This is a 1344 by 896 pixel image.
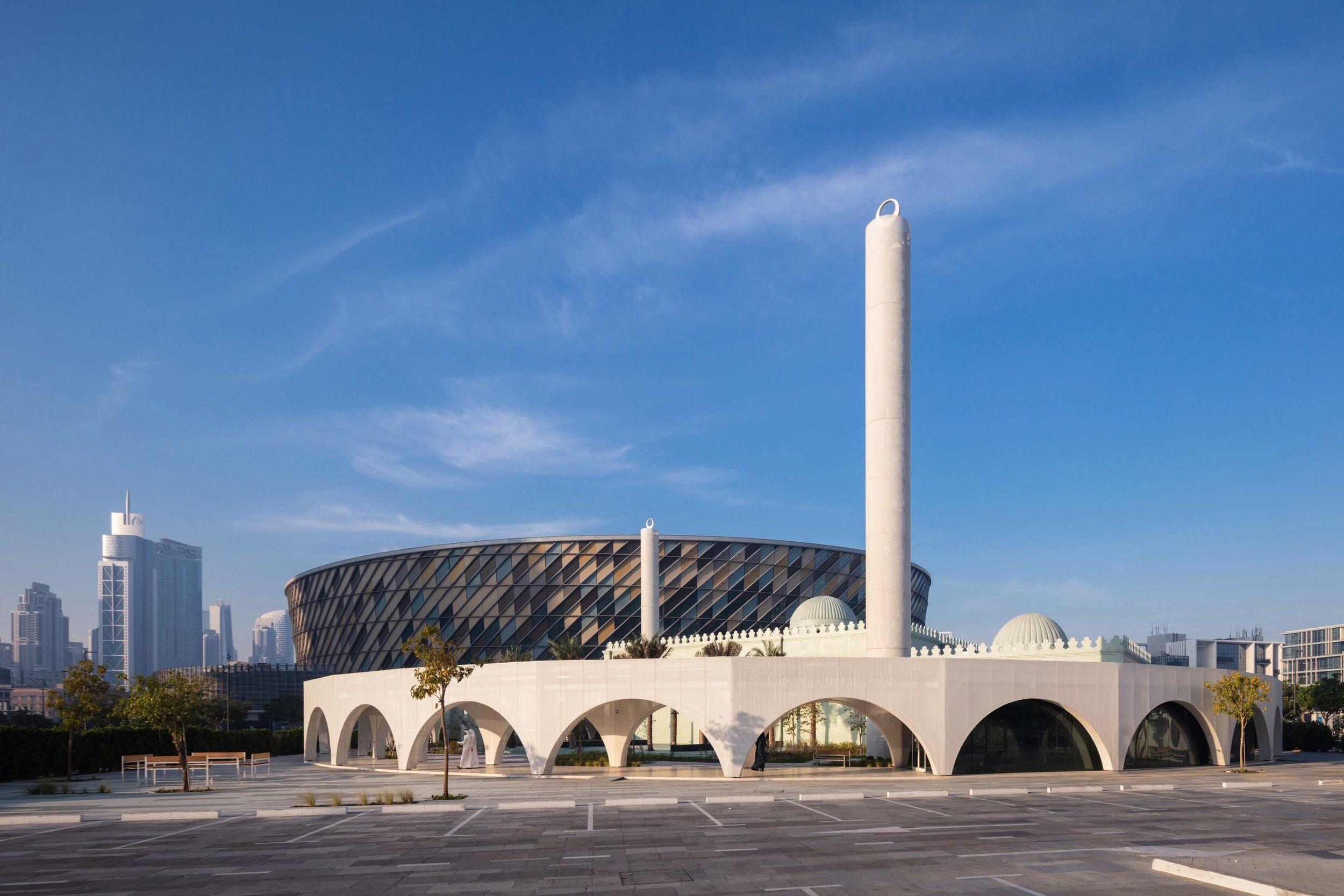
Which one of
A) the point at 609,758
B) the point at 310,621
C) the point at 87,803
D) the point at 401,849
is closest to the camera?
the point at 401,849

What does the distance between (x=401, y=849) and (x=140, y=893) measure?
17.2 ft

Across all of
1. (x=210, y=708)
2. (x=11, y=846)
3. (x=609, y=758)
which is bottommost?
(x=210, y=708)

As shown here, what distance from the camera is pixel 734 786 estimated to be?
33.0 metres

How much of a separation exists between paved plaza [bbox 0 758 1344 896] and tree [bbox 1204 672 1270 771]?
968 centimetres

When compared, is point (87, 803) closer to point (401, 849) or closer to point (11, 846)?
point (11, 846)

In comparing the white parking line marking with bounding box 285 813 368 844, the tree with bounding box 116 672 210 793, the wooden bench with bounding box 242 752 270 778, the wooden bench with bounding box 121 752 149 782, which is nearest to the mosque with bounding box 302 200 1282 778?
the wooden bench with bounding box 242 752 270 778

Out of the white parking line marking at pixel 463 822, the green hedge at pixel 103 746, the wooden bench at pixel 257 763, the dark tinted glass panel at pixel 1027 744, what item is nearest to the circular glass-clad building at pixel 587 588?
the green hedge at pixel 103 746

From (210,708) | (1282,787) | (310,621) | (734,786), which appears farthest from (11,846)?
(310,621)

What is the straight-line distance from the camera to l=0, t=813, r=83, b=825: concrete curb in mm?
25203

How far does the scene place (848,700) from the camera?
38.1m

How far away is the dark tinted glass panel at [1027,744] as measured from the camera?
3928cm

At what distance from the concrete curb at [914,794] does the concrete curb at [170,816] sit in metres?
18.2

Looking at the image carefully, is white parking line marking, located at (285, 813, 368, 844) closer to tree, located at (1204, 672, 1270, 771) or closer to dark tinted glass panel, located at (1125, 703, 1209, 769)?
dark tinted glass panel, located at (1125, 703, 1209, 769)

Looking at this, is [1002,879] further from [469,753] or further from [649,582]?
[649,582]
